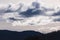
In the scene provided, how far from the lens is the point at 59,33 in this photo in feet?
31.0

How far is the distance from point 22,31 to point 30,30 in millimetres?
432

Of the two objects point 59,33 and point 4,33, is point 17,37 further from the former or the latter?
point 59,33

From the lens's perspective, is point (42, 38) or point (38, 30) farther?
point (38, 30)

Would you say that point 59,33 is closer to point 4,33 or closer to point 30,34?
point 30,34

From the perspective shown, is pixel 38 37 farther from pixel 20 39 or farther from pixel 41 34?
pixel 20 39

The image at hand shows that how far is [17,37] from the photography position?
909 centimetres

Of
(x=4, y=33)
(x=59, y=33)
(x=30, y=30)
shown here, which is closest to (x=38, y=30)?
(x=30, y=30)

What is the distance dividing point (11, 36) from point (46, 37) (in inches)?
70.1

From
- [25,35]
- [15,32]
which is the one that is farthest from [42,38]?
[15,32]

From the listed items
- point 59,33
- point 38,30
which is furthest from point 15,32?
point 59,33

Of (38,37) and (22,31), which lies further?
(22,31)

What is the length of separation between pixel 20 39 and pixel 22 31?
79cm

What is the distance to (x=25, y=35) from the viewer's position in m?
9.04

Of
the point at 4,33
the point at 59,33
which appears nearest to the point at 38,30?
the point at 59,33
